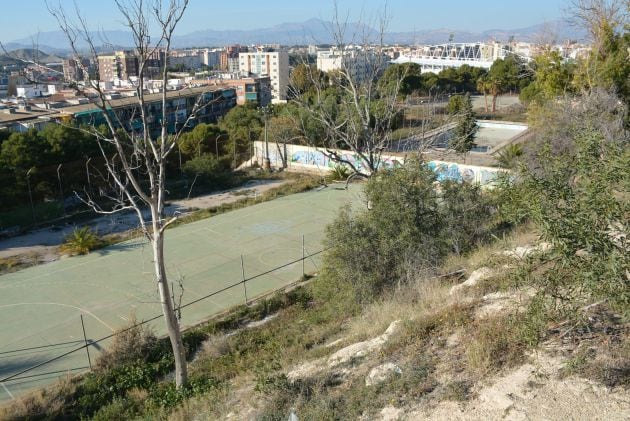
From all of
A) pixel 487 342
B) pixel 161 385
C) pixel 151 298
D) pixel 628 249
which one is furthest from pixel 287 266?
pixel 628 249

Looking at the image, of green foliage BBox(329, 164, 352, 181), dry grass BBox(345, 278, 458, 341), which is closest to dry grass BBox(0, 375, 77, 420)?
dry grass BBox(345, 278, 458, 341)

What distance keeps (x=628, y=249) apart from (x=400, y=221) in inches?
248

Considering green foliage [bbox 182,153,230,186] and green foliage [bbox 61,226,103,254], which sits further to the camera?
green foliage [bbox 182,153,230,186]

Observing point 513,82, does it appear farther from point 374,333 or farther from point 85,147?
point 374,333

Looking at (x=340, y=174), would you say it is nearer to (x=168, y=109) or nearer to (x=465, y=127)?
(x=465, y=127)

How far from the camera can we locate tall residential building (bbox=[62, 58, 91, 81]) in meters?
6.89

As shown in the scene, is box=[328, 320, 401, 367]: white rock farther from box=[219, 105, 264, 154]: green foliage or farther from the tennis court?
box=[219, 105, 264, 154]: green foliage

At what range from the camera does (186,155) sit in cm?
3094

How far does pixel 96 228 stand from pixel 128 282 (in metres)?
6.43

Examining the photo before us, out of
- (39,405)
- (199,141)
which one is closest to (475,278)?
(39,405)

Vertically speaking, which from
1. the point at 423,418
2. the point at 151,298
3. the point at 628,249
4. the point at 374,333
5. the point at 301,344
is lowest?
the point at 151,298

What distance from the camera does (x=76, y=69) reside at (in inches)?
299

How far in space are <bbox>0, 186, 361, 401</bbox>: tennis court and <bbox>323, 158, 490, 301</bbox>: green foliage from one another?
1.81 m

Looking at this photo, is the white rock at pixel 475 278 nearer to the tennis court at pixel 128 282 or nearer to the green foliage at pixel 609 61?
the tennis court at pixel 128 282
